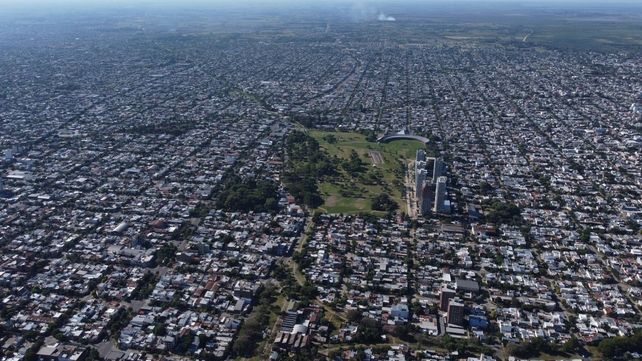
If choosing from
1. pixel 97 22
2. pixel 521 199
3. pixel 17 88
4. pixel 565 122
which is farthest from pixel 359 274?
pixel 97 22

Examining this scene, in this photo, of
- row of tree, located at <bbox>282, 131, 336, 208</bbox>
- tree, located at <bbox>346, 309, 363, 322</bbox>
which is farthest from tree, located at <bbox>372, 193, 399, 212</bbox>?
tree, located at <bbox>346, 309, 363, 322</bbox>

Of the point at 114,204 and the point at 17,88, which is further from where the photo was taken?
the point at 17,88

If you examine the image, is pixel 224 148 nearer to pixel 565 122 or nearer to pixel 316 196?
pixel 316 196

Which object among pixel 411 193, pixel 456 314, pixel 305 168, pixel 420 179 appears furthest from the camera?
pixel 305 168

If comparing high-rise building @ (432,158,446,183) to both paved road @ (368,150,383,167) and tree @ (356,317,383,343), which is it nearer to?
paved road @ (368,150,383,167)

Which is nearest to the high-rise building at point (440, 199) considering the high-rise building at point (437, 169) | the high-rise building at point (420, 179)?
the high-rise building at point (420, 179)

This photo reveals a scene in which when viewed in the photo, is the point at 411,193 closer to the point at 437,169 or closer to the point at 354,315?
the point at 437,169

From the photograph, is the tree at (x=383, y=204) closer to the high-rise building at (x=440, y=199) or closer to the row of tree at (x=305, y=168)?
the high-rise building at (x=440, y=199)

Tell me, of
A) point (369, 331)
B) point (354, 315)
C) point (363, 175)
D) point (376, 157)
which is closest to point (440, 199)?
point (363, 175)
